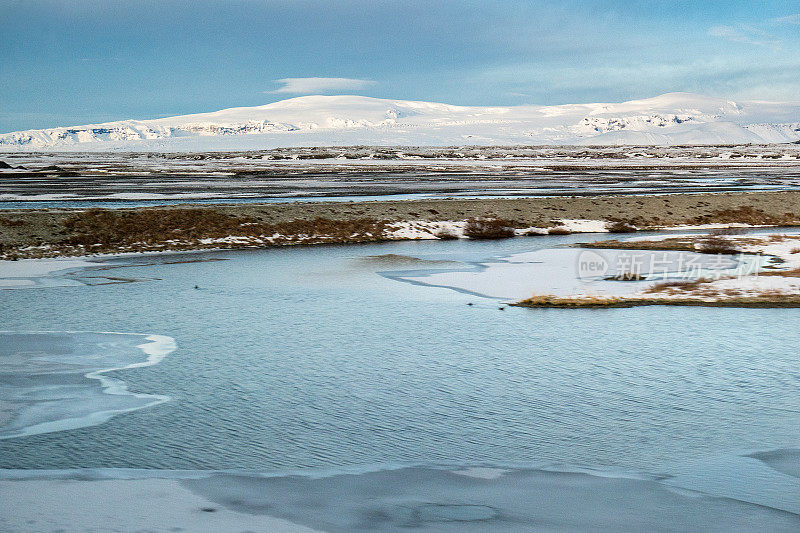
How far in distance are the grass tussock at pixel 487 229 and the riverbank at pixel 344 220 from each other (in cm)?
13

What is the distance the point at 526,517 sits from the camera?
9516 millimetres

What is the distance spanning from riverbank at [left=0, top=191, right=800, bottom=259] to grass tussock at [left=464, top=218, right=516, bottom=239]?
5.2 inches

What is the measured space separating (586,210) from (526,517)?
3922 cm

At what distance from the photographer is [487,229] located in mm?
42281

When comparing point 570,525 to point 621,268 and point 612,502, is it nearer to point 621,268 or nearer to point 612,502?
point 612,502

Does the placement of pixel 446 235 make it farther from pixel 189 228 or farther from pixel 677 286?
pixel 677 286

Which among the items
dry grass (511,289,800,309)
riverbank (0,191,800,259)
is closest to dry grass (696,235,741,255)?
dry grass (511,289,800,309)

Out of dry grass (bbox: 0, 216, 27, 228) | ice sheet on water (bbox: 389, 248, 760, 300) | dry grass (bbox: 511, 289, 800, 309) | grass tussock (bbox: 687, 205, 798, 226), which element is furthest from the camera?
grass tussock (bbox: 687, 205, 798, 226)

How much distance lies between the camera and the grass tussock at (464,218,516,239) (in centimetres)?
4181

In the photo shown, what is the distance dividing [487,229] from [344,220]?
746 cm

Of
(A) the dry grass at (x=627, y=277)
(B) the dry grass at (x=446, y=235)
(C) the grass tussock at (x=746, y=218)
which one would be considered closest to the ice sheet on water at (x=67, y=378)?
(A) the dry grass at (x=627, y=277)

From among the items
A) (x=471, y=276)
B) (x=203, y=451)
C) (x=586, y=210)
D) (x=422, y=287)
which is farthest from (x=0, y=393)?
(x=586, y=210)

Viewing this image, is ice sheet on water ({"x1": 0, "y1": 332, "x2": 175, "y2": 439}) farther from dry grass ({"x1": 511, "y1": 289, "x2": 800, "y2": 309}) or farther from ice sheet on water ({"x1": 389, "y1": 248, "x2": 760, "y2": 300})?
ice sheet on water ({"x1": 389, "y1": 248, "x2": 760, "y2": 300})

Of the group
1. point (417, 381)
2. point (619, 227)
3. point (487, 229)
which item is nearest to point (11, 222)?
point (487, 229)
